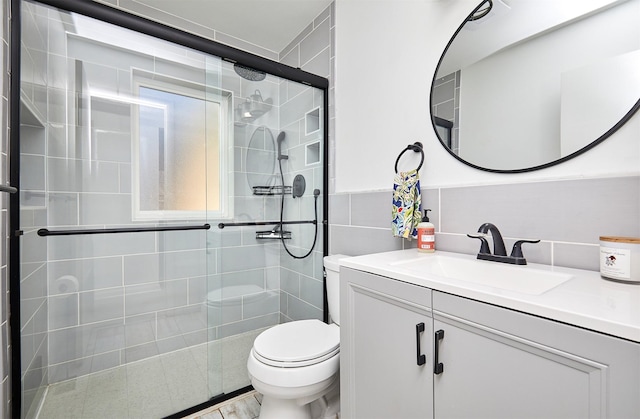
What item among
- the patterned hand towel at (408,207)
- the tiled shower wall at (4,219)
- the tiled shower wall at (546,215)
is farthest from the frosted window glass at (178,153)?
the tiled shower wall at (546,215)

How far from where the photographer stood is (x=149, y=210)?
1618 millimetres

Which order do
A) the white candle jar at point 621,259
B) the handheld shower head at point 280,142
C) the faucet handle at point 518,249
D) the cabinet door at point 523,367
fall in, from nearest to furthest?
the cabinet door at point 523,367, the white candle jar at point 621,259, the faucet handle at point 518,249, the handheld shower head at point 280,142

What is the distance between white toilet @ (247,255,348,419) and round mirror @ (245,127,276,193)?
734mm

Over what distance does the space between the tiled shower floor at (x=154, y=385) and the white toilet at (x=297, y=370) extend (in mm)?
447

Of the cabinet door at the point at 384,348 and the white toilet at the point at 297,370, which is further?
the white toilet at the point at 297,370

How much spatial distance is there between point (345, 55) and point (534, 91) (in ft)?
3.68

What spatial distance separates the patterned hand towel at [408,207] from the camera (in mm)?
1295

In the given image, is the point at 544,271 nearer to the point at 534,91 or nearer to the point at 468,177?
the point at 468,177

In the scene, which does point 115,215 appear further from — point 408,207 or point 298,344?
point 408,207

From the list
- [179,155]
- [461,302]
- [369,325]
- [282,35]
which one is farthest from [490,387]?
[282,35]

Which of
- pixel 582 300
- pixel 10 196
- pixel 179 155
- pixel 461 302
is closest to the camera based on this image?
pixel 582 300

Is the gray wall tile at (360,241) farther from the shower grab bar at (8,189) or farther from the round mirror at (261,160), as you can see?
the shower grab bar at (8,189)

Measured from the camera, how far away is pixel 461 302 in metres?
0.71

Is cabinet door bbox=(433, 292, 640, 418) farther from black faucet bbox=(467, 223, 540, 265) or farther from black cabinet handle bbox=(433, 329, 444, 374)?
black faucet bbox=(467, 223, 540, 265)
